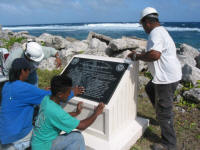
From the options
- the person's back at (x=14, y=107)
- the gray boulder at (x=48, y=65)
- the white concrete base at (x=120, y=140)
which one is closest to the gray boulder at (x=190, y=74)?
the white concrete base at (x=120, y=140)

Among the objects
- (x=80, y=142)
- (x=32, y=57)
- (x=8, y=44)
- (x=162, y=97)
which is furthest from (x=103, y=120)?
(x=8, y=44)

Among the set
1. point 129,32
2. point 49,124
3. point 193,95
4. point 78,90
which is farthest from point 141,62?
point 129,32

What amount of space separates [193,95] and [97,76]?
9.41 feet

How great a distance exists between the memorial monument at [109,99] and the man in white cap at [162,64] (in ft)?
1.51

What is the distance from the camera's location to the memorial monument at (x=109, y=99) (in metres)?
3.30

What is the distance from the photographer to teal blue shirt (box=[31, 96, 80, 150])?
2361 millimetres

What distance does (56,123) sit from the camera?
239 centimetres

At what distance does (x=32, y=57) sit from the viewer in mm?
3564

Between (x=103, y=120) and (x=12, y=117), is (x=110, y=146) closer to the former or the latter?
(x=103, y=120)

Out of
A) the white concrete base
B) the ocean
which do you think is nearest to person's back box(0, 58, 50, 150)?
the white concrete base

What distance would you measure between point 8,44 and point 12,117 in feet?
36.0

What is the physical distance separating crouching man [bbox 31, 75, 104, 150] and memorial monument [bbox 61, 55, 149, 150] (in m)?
0.71

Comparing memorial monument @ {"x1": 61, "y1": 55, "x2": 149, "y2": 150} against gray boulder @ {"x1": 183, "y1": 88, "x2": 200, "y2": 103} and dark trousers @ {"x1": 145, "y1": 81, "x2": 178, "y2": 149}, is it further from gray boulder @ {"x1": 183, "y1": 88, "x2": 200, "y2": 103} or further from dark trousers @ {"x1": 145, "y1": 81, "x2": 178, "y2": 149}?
gray boulder @ {"x1": 183, "y1": 88, "x2": 200, "y2": 103}

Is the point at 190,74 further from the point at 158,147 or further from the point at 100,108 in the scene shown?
the point at 100,108
